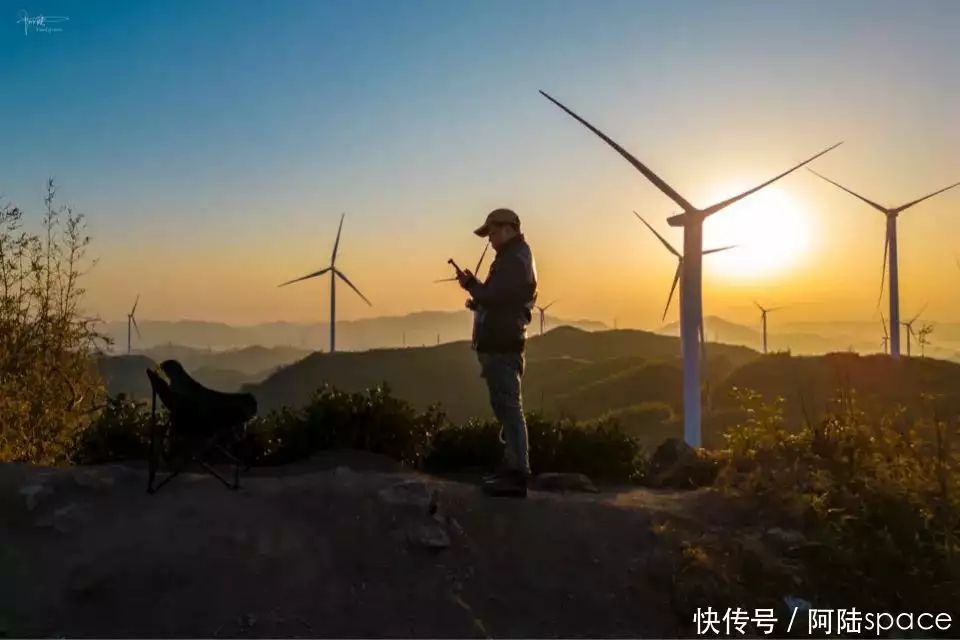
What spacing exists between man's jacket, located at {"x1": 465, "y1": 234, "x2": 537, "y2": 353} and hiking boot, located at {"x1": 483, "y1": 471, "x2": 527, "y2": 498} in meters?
1.06

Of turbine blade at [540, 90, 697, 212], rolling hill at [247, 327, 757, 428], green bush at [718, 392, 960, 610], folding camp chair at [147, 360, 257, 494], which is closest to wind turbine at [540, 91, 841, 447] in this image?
turbine blade at [540, 90, 697, 212]

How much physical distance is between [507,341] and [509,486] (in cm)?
123

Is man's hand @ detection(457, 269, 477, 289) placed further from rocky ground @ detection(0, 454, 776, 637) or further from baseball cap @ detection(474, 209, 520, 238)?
rocky ground @ detection(0, 454, 776, 637)

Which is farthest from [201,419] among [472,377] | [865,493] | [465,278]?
[472,377]

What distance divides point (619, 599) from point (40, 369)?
740 cm

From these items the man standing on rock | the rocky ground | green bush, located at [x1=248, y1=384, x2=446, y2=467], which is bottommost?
the rocky ground

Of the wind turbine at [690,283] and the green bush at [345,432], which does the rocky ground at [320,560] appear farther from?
the wind turbine at [690,283]

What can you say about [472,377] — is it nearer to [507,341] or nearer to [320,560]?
[507,341]

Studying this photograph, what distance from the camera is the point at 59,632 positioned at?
17.8ft

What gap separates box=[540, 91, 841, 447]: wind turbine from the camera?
55.4 feet

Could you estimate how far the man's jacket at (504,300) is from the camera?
24.0 feet

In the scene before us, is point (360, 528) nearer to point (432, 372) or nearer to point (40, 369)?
point (40, 369)

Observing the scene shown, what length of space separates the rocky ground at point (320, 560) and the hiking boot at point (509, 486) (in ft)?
0.39

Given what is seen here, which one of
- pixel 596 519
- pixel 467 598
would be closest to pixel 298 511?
pixel 467 598
